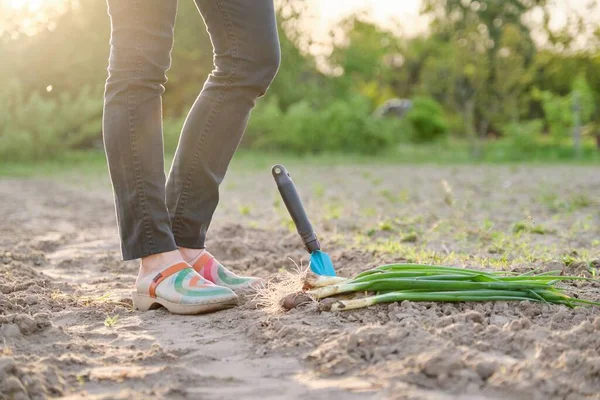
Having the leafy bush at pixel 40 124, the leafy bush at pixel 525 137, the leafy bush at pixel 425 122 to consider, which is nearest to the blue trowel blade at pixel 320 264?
the leafy bush at pixel 40 124

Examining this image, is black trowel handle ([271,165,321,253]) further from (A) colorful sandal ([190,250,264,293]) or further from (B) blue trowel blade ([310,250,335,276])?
(A) colorful sandal ([190,250,264,293])

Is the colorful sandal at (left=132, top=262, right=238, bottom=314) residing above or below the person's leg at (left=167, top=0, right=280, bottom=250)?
below

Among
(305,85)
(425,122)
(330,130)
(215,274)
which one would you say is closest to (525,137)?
(330,130)

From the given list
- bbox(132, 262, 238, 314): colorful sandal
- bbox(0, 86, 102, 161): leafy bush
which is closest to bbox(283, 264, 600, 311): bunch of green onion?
bbox(132, 262, 238, 314): colorful sandal

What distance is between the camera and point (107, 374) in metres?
1.86

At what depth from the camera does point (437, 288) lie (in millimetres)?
2350

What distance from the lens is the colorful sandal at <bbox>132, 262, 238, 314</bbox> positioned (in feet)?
8.29

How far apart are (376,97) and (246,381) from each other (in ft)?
82.9

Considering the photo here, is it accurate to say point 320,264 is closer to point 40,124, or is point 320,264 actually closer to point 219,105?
point 219,105

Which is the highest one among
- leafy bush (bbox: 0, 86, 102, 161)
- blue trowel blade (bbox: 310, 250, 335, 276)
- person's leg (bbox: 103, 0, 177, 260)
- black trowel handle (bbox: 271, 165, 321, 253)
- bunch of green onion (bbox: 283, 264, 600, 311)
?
leafy bush (bbox: 0, 86, 102, 161)

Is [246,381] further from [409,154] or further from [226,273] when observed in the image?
[409,154]

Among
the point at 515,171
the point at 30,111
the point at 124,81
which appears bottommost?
the point at 515,171

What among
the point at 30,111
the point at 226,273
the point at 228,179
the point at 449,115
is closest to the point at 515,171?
the point at 228,179

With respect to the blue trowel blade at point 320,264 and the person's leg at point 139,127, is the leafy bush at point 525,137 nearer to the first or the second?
the blue trowel blade at point 320,264
